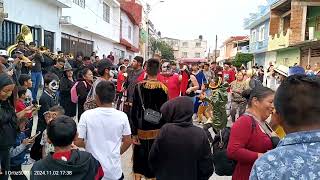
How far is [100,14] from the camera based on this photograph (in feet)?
95.2

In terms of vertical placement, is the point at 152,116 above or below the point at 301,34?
below

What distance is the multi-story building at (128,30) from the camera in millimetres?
39531

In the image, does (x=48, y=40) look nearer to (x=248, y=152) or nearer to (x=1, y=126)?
(x=1, y=126)

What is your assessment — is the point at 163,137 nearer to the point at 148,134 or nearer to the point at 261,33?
the point at 148,134

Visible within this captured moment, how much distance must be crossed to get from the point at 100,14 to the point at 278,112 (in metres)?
28.1

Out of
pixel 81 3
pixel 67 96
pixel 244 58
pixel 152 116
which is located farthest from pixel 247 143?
pixel 244 58

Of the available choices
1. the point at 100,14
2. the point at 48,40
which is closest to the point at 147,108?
the point at 48,40

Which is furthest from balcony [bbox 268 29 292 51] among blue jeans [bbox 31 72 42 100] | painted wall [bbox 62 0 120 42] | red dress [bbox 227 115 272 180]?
red dress [bbox 227 115 272 180]

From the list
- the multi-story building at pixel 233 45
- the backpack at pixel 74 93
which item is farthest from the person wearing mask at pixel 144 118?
the multi-story building at pixel 233 45

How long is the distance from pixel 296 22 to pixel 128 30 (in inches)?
780

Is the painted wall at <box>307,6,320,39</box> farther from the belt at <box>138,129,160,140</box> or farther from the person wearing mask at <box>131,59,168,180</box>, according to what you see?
the belt at <box>138,129,160,140</box>

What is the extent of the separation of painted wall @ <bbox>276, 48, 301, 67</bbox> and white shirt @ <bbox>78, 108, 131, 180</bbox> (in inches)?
1100

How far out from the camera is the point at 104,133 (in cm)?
370

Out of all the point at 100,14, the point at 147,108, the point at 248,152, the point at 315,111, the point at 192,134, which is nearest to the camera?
the point at 315,111
